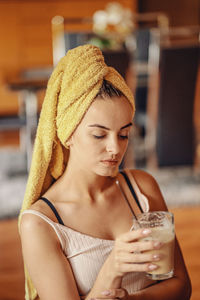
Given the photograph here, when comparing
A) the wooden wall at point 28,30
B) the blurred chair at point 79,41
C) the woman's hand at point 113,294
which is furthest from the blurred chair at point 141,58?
the woman's hand at point 113,294

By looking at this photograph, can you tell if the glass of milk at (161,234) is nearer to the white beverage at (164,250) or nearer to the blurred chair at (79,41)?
the white beverage at (164,250)

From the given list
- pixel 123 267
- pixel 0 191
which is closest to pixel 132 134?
pixel 0 191

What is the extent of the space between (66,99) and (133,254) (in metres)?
0.40

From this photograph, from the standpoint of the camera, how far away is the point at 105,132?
1094mm

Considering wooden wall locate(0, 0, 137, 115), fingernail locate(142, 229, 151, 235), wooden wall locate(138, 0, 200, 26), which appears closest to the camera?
fingernail locate(142, 229, 151, 235)

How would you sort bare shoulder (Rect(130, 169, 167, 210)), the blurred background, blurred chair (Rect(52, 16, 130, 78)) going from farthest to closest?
blurred chair (Rect(52, 16, 130, 78)) < the blurred background < bare shoulder (Rect(130, 169, 167, 210))

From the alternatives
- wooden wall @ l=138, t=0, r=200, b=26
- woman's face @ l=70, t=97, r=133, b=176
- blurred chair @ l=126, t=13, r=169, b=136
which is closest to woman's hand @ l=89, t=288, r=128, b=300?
woman's face @ l=70, t=97, r=133, b=176

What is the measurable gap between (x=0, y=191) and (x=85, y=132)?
2.73 metres

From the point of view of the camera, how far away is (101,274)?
103 centimetres

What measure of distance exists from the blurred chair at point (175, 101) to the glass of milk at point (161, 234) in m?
2.66

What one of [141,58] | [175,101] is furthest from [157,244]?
[141,58]

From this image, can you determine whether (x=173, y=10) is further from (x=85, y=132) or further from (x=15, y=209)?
(x=85, y=132)

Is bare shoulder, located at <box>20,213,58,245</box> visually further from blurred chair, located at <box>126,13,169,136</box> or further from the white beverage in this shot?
blurred chair, located at <box>126,13,169,136</box>

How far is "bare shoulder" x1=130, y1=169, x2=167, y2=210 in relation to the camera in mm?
1306
